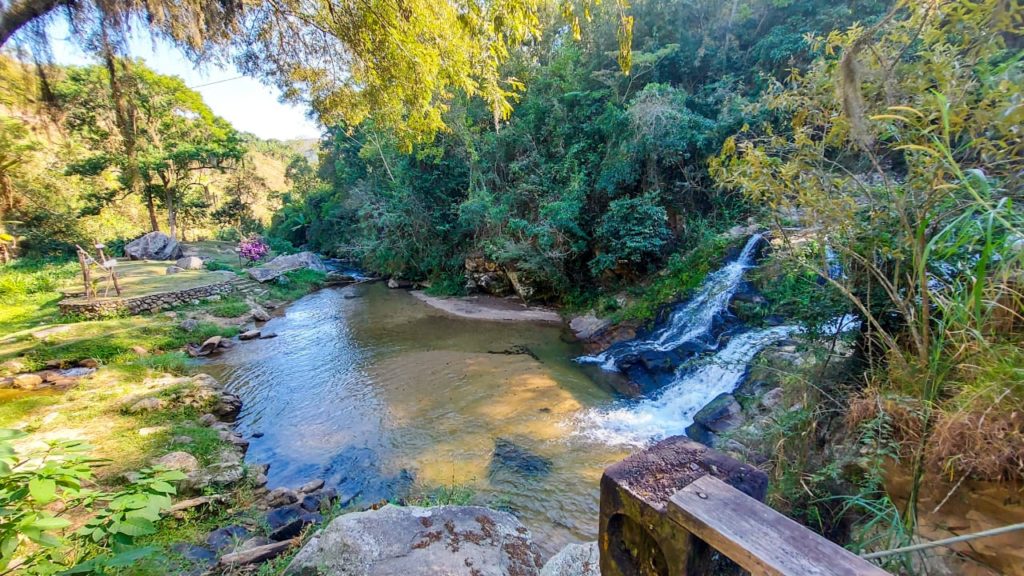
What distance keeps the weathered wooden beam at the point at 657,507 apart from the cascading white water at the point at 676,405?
152 inches

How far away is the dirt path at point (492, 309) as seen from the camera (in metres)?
9.80

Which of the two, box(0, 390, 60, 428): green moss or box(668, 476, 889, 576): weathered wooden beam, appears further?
box(0, 390, 60, 428): green moss

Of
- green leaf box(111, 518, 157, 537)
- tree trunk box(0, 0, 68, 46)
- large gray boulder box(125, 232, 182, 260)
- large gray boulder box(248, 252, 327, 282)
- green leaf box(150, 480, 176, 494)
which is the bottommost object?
large gray boulder box(248, 252, 327, 282)

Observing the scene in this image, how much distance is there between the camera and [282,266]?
15.9 metres

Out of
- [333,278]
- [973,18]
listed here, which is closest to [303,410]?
[973,18]

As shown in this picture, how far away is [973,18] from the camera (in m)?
1.72

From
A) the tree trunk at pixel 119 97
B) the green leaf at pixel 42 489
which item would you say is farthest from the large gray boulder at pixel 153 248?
the green leaf at pixel 42 489

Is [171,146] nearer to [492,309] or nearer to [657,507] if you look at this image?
[492,309]

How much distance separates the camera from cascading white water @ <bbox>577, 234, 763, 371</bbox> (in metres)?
6.68

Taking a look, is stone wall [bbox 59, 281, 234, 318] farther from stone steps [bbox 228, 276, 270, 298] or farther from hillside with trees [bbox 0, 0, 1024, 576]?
stone steps [bbox 228, 276, 270, 298]

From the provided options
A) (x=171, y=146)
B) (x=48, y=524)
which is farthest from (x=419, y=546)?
(x=171, y=146)

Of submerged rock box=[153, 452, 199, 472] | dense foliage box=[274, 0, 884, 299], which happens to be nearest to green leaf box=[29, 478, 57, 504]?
submerged rock box=[153, 452, 199, 472]

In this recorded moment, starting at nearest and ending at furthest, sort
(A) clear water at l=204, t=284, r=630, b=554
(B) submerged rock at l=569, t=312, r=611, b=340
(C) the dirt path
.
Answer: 1. (A) clear water at l=204, t=284, r=630, b=554
2. (B) submerged rock at l=569, t=312, r=611, b=340
3. (C) the dirt path

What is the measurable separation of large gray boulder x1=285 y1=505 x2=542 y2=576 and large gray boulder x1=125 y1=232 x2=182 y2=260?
19.9 metres
